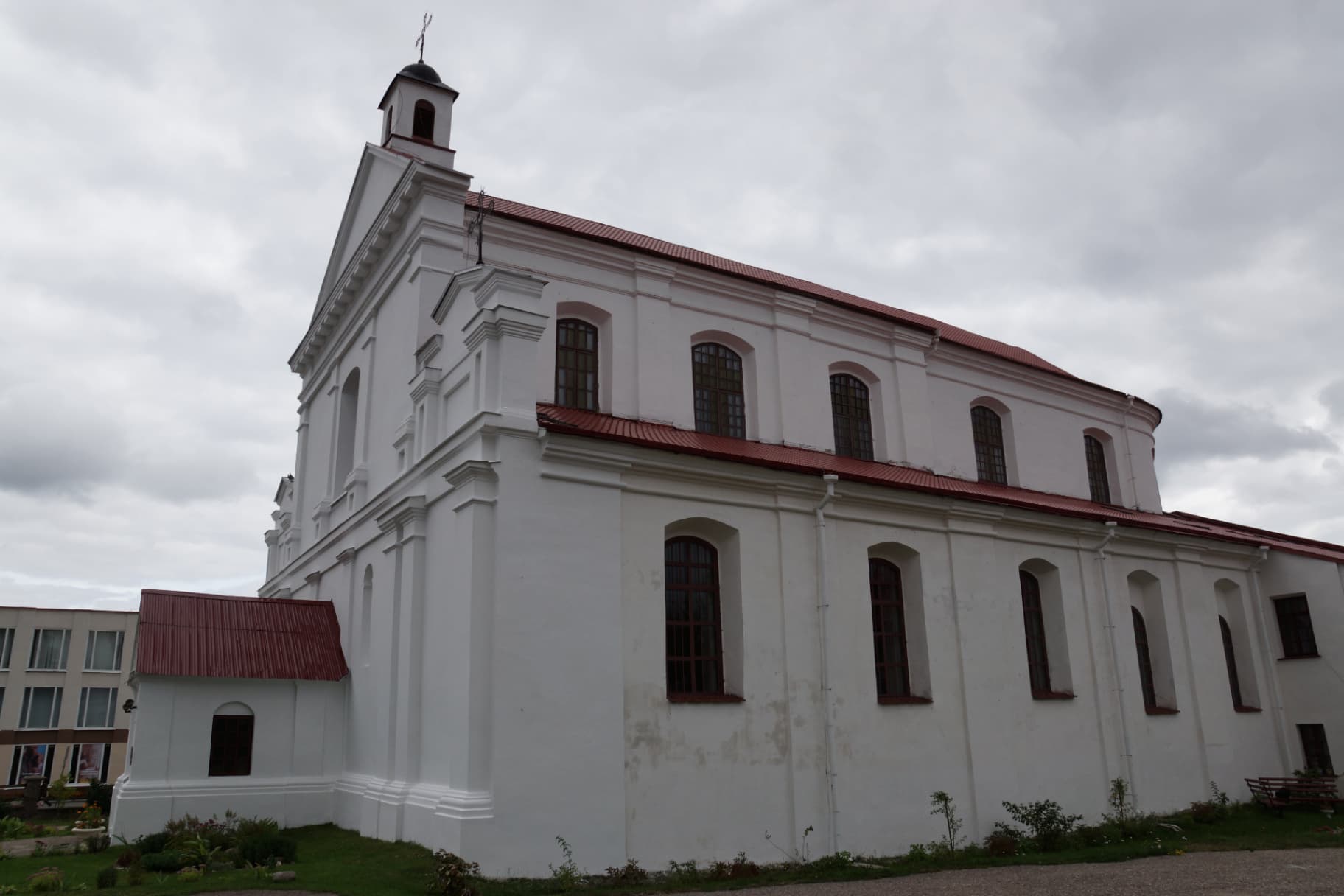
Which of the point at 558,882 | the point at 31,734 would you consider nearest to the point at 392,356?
the point at 558,882

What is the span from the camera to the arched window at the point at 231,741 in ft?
52.3

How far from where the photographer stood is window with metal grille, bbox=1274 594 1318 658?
902 inches

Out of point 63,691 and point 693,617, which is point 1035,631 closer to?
point 693,617

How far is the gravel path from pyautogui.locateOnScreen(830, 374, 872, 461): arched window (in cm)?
910

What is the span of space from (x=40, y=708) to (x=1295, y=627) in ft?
148

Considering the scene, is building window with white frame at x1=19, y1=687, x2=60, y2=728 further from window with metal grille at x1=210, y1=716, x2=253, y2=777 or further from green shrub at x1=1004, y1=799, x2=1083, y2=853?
green shrub at x1=1004, y1=799, x2=1083, y2=853

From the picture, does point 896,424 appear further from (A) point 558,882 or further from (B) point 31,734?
(B) point 31,734

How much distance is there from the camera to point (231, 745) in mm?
16109

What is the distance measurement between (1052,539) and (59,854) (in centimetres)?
1790

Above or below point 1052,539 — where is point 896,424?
above

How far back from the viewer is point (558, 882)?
11562 mm

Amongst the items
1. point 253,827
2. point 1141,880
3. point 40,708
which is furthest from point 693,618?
point 40,708

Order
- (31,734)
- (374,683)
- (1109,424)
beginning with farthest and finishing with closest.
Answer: (31,734) → (1109,424) → (374,683)

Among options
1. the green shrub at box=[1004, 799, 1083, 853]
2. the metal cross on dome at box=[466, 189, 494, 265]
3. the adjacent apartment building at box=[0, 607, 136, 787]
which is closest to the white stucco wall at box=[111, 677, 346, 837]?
the metal cross on dome at box=[466, 189, 494, 265]
